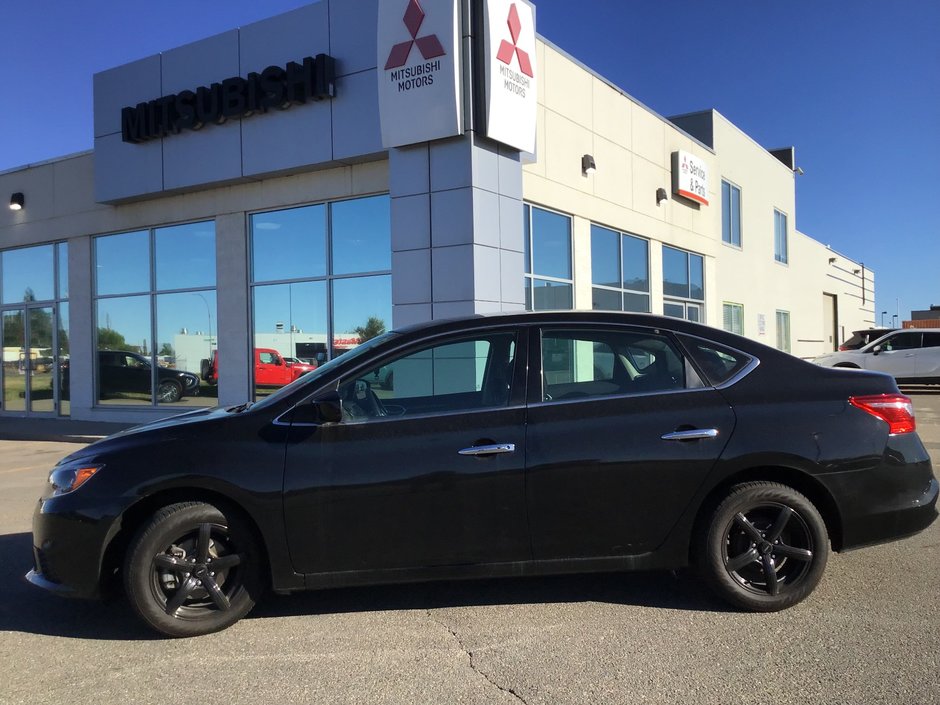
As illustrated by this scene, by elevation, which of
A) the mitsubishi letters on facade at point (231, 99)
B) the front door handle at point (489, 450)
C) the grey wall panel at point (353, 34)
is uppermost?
the grey wall panel at point (353, 34)

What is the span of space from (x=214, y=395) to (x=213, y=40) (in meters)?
6.05

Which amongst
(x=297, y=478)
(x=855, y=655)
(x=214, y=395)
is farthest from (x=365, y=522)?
(x=214, y=395)

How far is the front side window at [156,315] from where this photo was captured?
537 inches

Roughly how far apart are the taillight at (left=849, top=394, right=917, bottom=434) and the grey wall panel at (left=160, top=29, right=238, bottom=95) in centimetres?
1123

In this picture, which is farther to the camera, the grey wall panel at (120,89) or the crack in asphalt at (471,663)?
the grey wall panel at (120,89)

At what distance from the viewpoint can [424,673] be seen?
344 cm

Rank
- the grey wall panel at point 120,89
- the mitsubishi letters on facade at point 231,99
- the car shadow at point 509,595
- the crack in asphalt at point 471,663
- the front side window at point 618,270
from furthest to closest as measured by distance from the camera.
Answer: the front side window at point 618,270, the grey wall panel at point 120,89, the mitsubishi letters on facade at point 231,99, the car shadow at point 509,595, the crack in asphalt at point 471,663

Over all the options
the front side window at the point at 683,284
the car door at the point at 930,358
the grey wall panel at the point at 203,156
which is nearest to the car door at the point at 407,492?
the grey wall panel at the point at 203,156

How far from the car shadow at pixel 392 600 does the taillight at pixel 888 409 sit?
1354 mm

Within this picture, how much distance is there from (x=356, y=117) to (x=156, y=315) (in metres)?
5.93

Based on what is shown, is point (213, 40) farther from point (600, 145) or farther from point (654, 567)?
point (654, 567)

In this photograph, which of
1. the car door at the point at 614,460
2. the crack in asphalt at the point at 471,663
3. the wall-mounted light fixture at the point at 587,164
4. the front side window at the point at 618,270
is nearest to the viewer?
the crack in asphalt at the point at 471,663

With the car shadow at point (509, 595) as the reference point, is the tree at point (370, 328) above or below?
above

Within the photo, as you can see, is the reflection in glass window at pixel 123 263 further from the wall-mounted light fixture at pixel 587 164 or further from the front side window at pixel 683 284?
the front side window at pixel 683 284
